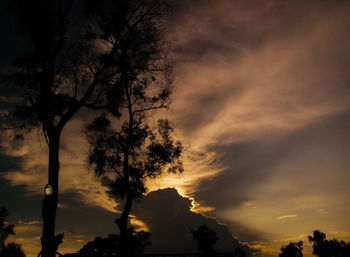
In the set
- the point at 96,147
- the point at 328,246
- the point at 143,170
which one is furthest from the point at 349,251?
the point at 96,147

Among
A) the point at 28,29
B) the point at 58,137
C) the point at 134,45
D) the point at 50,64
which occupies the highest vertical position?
the point at 134,45

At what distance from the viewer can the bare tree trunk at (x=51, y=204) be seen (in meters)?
10.5

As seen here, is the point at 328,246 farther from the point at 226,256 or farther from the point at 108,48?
the point at 108,48

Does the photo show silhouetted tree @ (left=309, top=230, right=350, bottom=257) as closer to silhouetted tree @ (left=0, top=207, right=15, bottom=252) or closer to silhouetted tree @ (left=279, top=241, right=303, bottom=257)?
silhouetted tree @ (left=279, top=241, right=303, bottom=257)

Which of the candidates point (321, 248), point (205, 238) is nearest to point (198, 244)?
point (205, 238)

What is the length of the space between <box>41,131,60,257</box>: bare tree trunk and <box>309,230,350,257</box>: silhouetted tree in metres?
65.8

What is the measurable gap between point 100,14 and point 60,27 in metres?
3.27

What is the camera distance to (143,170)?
2208cm

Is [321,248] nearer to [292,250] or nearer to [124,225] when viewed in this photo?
[292,250]

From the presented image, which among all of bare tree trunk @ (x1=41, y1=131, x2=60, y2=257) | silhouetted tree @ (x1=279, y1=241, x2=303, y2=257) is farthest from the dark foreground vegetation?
bare tree trunk @ (x1=41, y1=131, x2=60, y2=257)

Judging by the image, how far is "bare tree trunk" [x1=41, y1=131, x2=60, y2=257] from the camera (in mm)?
10477

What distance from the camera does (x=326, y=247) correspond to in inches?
2452

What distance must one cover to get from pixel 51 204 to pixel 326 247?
73288mm

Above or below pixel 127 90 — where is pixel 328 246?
below
